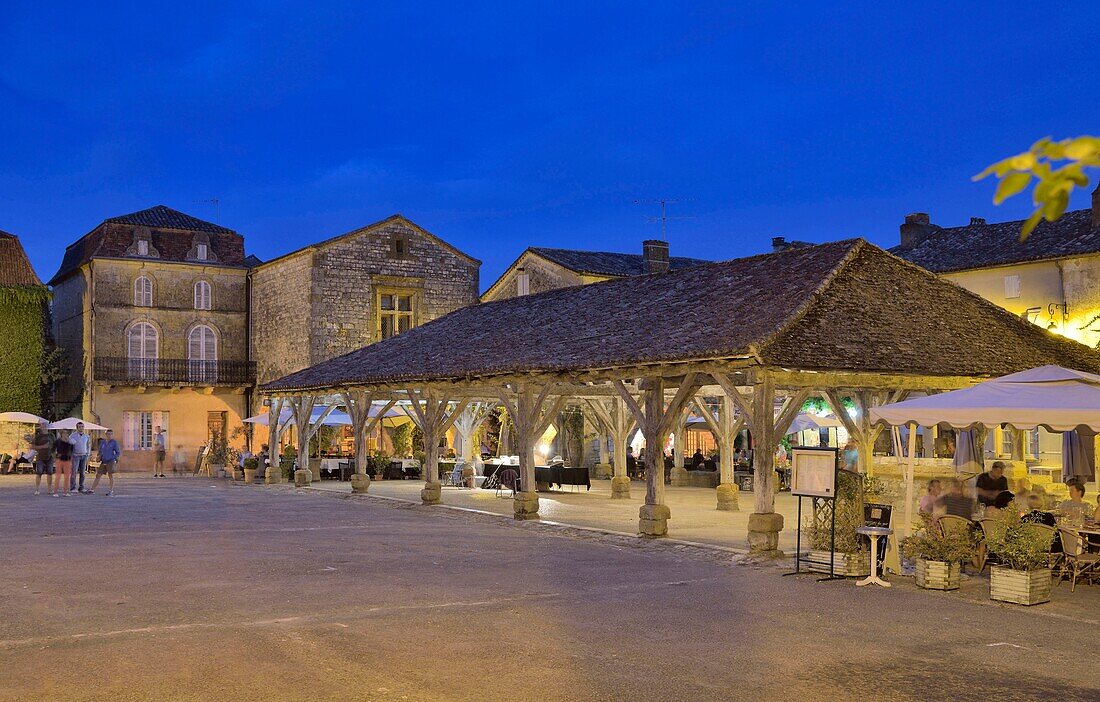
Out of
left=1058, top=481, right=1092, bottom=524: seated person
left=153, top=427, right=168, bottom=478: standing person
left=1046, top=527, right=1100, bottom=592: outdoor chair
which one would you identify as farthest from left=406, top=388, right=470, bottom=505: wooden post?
left=153, top=427, right=168, bottom=478: standing person

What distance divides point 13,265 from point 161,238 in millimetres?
4453

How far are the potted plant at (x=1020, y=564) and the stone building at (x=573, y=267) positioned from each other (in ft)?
66.0

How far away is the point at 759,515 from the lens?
1181 centimetres

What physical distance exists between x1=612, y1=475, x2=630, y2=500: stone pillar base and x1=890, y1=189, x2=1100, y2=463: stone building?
7.09 metres

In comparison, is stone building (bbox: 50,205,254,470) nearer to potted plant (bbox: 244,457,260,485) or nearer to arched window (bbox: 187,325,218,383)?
arched window (bbox: 187,325,218,383)

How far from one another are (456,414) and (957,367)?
9155 millimetres

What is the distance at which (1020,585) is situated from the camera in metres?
8.79

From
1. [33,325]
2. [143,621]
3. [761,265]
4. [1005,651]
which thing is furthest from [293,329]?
[1005,651]

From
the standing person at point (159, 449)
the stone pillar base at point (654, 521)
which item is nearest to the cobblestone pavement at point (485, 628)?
the stone pillar base at point (654, 521)

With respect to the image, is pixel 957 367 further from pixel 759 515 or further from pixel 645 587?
pixel 645 587

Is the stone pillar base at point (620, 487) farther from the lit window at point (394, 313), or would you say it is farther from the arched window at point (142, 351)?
the arched window at point (142, 351)

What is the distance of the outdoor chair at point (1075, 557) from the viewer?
9.55 metres

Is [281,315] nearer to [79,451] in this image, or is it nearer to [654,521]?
[79,451]

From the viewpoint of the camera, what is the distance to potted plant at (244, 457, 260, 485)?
87.7 feet
